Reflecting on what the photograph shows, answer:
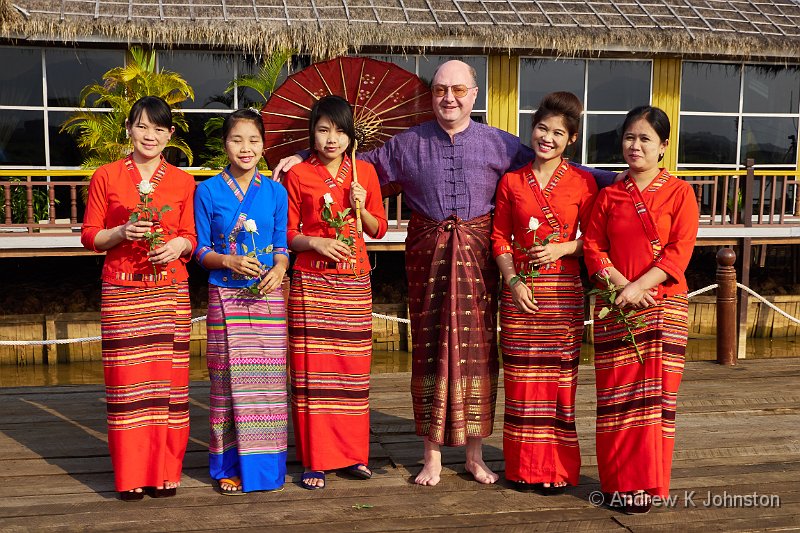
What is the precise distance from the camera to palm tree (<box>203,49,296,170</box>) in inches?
371

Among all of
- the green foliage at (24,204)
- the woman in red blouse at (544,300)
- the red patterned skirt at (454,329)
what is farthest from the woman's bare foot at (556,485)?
the green foliage at (24,204)

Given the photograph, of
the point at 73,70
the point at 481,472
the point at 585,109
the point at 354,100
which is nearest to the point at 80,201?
the point at 73,70

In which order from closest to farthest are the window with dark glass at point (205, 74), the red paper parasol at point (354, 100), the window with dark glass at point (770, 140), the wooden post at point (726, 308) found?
the red paper parasol at point (354, 100) < the wooden post at point (726, 308) < the window with dark glass at point (205, 74) < the window with dark glass at point (770, 140)

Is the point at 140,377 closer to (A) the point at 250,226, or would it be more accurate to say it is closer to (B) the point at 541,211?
(A) the point at 250,226

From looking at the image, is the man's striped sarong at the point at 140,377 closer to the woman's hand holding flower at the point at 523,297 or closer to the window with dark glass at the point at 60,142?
the woman's hand holding flower at the point at 523,297

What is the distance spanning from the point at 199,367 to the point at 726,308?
19.9 feet

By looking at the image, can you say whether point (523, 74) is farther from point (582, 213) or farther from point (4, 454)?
point (4, 454)

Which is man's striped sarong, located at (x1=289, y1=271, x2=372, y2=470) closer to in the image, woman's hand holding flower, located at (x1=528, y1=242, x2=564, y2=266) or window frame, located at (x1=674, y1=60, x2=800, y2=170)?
woman's hand holding flower, located at (x1=528, y1=242, x2=564, y2=266)

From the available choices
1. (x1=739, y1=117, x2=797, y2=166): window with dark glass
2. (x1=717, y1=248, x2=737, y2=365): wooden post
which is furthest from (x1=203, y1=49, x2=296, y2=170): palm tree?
(x1=739, y1=117, x2=797, y2=166): window with dark glass

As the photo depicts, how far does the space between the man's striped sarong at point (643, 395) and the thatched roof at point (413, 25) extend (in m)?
7.20

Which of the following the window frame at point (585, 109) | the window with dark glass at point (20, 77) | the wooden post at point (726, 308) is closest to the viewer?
the wooden post at point (726, 308)

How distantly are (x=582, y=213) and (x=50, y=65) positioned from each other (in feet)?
27.8

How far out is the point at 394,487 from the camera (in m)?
3.36

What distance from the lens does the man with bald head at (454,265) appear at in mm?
3355
